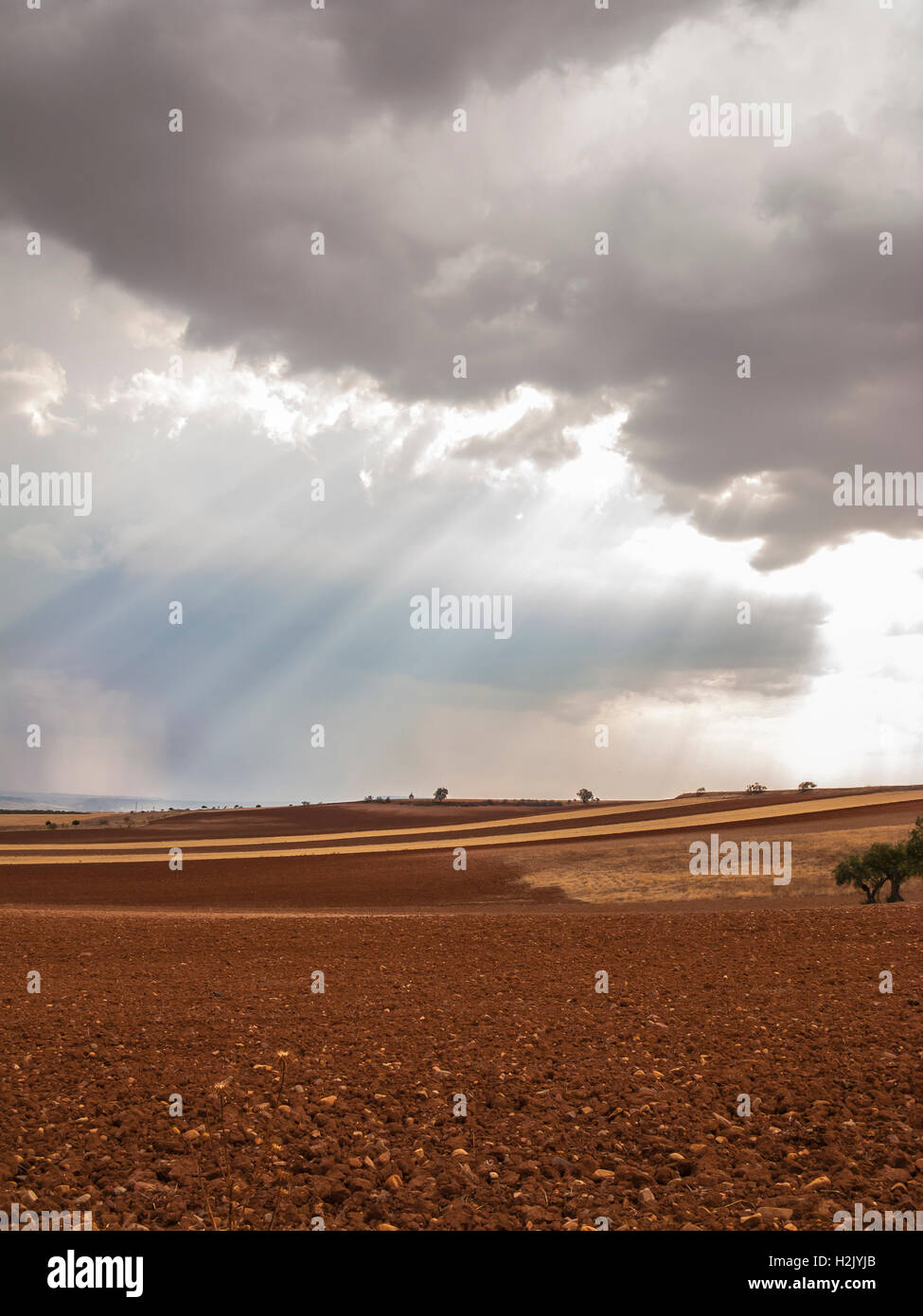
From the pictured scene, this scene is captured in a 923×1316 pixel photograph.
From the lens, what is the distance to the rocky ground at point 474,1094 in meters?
7.12

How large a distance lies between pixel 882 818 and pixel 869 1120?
63.2 metres

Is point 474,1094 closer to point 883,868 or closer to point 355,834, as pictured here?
point 883,868

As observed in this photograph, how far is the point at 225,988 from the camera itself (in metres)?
16.0

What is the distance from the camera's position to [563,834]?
80.4 m

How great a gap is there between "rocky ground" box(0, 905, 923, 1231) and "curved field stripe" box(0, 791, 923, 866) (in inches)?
2213

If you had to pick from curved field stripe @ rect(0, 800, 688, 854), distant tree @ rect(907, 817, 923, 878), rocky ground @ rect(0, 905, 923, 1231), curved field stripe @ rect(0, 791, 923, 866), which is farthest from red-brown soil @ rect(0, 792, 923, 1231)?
curved field stripe @ rect(0, 800, 688, 854)

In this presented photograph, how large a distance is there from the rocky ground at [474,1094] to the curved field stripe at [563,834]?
5621cm

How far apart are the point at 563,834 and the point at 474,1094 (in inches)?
2872

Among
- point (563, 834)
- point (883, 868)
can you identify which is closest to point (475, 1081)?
point (883, 868)

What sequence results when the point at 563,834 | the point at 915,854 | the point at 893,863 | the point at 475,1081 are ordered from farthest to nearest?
1. the point at 563,834
2. the point at 893,863
3. the point at 915,854
4. the point at 475,1081

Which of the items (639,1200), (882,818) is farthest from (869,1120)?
(882,818)

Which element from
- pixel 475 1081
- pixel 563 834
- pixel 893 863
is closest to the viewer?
pixel 475 1081

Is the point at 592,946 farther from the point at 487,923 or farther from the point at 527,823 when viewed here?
the point at 527,823
